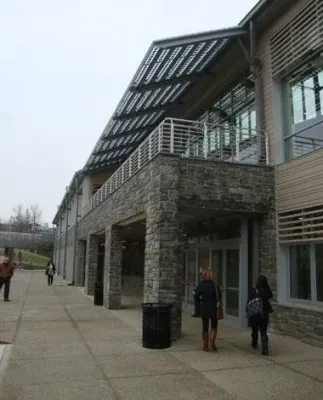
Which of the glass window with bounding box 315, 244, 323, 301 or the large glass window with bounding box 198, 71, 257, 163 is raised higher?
the large glass window with bounding box 198, 71, 257, 163

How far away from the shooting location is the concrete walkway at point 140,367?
247 inches

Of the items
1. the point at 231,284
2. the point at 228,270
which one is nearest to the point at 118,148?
the point at 228,270

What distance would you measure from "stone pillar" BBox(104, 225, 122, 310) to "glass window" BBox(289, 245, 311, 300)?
24.9ft

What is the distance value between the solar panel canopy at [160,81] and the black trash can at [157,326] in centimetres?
656

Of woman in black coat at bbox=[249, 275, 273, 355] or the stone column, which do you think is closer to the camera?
woman in black coat at bbox=[249, 275, 273, 355]

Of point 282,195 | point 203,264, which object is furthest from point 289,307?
point 203,264

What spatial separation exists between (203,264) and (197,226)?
1.33m

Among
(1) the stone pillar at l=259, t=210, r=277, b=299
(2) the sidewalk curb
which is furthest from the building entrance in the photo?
(2) the sidewalk curb

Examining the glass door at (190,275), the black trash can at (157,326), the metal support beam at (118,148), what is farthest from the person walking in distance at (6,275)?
the black trash can at (157,326)

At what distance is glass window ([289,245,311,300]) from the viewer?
34.6ft

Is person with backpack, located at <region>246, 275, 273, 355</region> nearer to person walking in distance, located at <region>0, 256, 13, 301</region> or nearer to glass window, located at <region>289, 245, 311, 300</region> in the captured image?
glass window, located at <region>289, 245, 311, 300</region>

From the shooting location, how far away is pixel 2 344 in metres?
9.52

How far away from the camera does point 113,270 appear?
17031mm

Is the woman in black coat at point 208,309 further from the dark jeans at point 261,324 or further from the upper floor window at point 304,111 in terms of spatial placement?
the upper floor window at point 304,111
